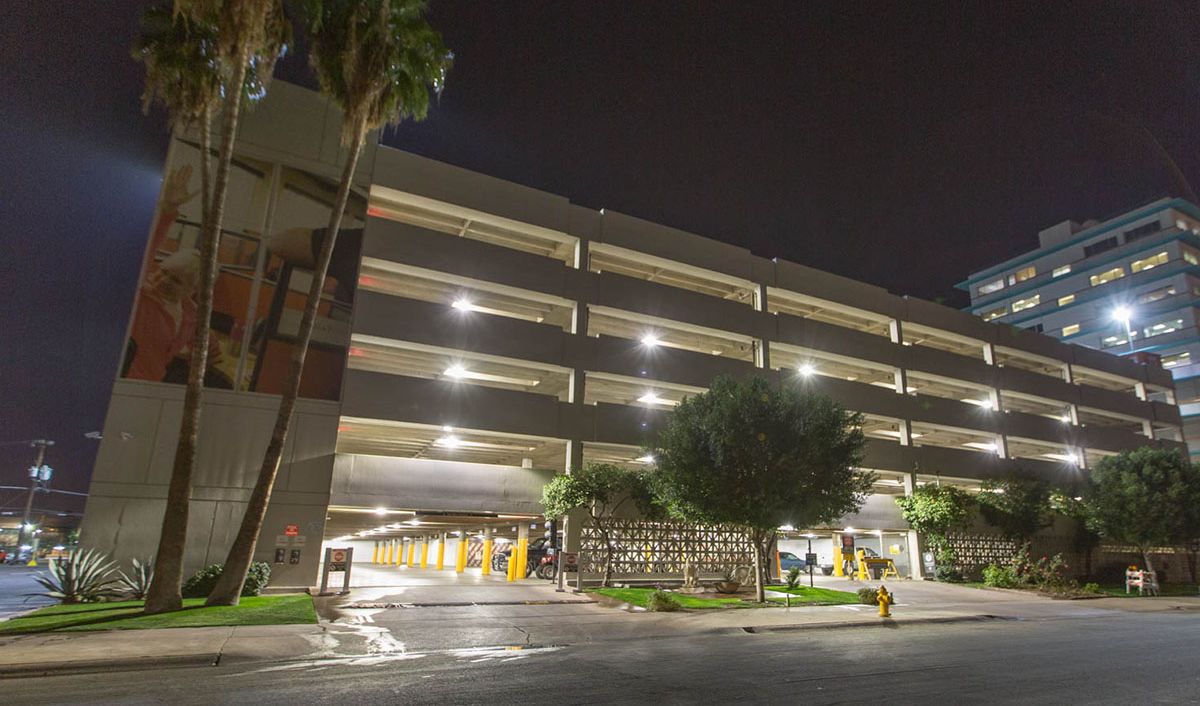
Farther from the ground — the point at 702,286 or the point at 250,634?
the point at 702,286

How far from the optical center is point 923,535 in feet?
118

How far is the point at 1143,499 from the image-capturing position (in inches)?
1401

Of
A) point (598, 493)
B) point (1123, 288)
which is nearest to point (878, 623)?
point (598, 493)

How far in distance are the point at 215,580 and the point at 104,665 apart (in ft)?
35.0

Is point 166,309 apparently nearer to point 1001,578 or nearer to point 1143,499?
point 1001,578

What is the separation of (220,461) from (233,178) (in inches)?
414

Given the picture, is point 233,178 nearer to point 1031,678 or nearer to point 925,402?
point 1031,678

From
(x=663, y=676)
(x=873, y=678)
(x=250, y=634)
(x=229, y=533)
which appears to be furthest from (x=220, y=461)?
(x=873, y=678)

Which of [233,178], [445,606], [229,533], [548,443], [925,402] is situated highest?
[233,178]

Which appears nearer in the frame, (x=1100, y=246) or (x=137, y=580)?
(x=137, y=580)

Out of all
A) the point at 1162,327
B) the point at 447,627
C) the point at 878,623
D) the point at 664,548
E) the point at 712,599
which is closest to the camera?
the point at 447,627

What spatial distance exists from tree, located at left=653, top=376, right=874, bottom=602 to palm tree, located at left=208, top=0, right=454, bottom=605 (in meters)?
12.7

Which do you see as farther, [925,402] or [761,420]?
[925,402]

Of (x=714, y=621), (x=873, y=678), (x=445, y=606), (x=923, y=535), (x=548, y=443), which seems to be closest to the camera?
(x=873, y=678)
